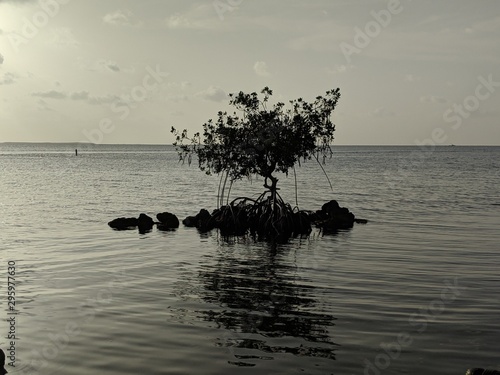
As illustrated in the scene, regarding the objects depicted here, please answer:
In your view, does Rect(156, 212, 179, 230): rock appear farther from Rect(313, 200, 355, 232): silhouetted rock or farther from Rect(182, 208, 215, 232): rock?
Rect(313, 200, 355, 232): silhouetted rock

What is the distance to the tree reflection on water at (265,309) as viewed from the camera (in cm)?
1547

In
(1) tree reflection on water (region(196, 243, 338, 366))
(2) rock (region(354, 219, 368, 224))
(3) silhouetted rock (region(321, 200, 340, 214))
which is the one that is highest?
(3) silhouetted rock (region(321, 200, 340, 214))

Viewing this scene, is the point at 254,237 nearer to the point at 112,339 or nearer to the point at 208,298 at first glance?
the point at 208,298

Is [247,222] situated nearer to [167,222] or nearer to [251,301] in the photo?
[167,222]

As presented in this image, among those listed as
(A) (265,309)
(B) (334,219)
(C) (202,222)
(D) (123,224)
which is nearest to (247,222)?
(C) (202,222)

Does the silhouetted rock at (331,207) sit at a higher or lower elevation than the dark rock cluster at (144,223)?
higher

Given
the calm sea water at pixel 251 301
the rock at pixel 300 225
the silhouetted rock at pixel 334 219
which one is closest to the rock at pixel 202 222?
the calm sea water at pixel 251 301

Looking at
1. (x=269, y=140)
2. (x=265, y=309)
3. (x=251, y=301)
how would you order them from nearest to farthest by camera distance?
(x=265, y=309) < (x=251, y=301) < (x=269, y=140)

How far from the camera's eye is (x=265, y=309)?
1916cm

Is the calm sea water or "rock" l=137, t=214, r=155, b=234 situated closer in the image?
the calm sea water

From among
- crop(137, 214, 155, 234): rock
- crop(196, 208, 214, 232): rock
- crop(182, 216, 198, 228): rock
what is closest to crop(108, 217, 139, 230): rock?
crop(137, 214, 155, 234): rock

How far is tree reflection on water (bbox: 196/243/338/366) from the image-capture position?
15.5 metres

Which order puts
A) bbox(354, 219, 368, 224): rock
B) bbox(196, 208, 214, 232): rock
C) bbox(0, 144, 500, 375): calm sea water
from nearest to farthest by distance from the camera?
bbox(0, 144, 500, 375): calm sea water, bbox(196, 208, 214, 232): rock, bbox(354, 219, 368, 224): rock

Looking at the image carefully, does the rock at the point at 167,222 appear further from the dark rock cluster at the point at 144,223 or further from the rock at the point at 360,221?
the rock at the point at 360,221
